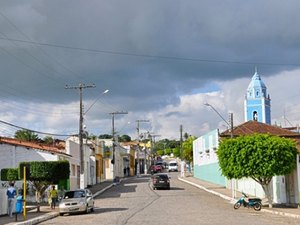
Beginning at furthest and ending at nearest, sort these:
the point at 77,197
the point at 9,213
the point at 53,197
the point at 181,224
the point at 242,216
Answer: the point at 53,197, the point at 77,197, the point at 9,213, the point at 242,216, the point at 181,224

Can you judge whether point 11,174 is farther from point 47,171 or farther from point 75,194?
point 75,194

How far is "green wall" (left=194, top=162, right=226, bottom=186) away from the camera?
58406mm

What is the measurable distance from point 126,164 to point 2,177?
243 ft

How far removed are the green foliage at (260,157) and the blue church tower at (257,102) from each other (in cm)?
4410

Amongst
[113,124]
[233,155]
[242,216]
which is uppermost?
[113,124]

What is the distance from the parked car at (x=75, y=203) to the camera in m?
31.0

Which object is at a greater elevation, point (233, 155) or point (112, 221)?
point (233, 155)

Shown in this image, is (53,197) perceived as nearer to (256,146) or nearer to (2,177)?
(2,177)

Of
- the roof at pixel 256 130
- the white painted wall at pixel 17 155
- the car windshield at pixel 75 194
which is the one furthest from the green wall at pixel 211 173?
the car windshield at pixel 75 194

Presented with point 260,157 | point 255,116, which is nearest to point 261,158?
point 260,157

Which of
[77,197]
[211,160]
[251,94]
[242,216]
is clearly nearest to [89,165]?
[211,160]

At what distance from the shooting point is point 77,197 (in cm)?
3175

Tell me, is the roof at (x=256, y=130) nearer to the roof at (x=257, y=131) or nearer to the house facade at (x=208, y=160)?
the roof at (x=257, y=131)

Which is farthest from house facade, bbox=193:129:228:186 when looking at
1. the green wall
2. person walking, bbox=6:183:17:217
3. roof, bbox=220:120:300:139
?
person walking, bbox=6:183:17:217
